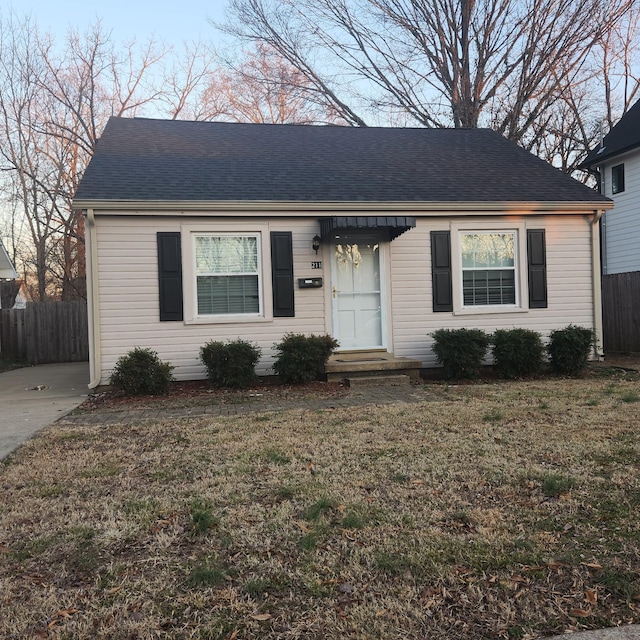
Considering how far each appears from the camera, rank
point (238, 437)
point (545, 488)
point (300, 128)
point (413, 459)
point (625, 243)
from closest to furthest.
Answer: point (545, 488), point (413, 459), point (238, 437), point (300, 128), point (625, 243)

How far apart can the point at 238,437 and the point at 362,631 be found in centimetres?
328

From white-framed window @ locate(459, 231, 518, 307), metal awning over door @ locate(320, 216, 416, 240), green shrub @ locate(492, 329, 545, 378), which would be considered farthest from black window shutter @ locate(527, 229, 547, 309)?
metal awning over door @ locate(320, 216, 416, 240)

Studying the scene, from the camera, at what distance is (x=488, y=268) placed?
9.84 metres

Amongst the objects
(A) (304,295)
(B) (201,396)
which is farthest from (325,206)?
(B) (201,396)

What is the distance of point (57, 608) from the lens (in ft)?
7.90

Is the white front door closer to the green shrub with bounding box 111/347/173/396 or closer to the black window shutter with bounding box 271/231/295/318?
the black window shutter with bounding box 271/231/295/318

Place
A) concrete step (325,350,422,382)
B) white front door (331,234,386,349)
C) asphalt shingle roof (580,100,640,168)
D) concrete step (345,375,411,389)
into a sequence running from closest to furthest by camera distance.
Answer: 1. concrete step (345,375,411,389)
2. concrete step (325,350,422,382)
3. white front door (331,234,386,349)
4. asphalt shingle roof (580,100,640,168)

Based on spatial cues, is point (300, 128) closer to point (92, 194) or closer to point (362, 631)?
point (92, 194)

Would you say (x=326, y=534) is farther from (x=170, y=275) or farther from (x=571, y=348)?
(x=571, y=348)

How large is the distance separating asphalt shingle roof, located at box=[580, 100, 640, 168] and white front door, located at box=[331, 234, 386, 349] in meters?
10.2

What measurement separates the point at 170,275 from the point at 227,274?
3.01ft

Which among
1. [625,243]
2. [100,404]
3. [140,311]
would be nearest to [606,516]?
[100,404]

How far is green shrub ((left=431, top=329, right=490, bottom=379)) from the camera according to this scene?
8758mm

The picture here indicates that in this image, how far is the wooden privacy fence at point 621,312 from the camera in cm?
1227
